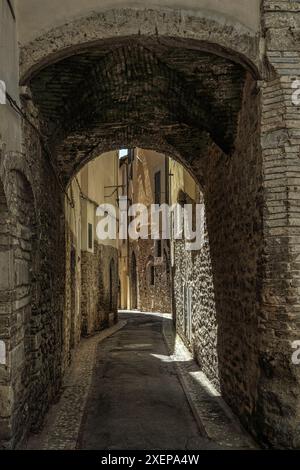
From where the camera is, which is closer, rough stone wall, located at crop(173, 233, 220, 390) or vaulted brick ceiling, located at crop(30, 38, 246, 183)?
vaulted brick ceiling, located at crop(30, 38, 246, 183)

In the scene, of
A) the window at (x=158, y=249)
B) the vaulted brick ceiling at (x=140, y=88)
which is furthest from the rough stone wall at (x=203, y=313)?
the window at (x=158, y=249)

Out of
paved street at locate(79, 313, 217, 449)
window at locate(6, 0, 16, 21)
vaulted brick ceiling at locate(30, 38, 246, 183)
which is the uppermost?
window at locate(6, 0, 16, 21)

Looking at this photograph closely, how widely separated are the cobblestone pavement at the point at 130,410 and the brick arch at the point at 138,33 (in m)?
4.31

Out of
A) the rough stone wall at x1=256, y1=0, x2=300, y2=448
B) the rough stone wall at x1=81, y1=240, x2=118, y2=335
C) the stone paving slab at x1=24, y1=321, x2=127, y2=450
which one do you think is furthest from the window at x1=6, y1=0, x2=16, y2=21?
the rough stone wall at x1=81, y1=240, x2=118, y2=335

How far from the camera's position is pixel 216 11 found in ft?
Result: 17.3

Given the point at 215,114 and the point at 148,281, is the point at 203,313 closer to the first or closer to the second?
the point at 215,114

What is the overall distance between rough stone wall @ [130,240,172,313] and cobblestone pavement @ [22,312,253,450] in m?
10.9

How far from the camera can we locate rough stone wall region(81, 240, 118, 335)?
50.6 ft

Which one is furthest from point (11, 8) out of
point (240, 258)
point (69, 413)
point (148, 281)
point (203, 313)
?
point (148, 281)

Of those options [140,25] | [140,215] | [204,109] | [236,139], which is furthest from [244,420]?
[140,215]

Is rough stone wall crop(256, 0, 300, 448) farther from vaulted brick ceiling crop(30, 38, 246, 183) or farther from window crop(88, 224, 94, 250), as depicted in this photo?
window crop(88, 224, 94, 250)

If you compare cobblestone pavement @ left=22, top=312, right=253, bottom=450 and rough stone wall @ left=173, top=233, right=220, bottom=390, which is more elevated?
rough stone wall @ left=173, top=233, right=220, bottom=390

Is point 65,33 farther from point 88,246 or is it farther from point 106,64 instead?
point 88,246

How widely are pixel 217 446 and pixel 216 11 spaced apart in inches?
197
